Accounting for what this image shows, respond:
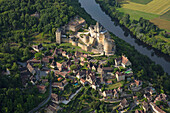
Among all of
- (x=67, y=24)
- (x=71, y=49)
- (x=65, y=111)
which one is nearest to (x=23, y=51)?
(x=71, y=49)

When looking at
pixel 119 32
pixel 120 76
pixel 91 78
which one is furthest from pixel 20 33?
pixel 119 32

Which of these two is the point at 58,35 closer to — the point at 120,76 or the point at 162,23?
the point at 120,76

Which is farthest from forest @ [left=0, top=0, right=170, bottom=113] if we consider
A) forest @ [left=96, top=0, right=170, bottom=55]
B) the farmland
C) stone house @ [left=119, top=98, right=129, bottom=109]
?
stone house @ [left=119, top=98, right=129, bottom=109]

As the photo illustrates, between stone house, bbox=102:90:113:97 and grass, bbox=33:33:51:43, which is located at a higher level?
grass, bbox=33:33:51:43

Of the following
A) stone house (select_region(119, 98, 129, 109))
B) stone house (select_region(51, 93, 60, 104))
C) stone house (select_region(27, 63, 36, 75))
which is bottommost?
stone house (select_region(119, 98, 129, 109))

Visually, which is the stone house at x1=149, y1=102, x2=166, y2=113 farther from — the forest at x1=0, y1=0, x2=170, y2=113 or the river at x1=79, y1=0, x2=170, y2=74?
the river at x1=79, y1=0, x2=170, y2=74

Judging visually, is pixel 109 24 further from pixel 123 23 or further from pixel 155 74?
pixel 155 74

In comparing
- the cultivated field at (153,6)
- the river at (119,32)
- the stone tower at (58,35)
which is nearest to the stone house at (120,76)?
the river at (119,32)
